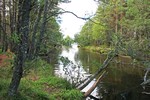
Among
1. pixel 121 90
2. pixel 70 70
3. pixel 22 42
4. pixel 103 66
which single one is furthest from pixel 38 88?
pixel 121 90

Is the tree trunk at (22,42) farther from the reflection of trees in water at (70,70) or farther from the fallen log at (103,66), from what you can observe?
the fallen log at (103,66)

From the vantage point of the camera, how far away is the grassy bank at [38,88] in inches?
428

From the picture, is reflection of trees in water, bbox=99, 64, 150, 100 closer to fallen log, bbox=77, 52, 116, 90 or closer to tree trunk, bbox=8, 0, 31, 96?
fallen log, bbox=77, 52, 116, 90

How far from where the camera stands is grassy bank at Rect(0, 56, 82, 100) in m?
10.9

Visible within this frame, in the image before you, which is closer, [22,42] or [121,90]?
[22,42]

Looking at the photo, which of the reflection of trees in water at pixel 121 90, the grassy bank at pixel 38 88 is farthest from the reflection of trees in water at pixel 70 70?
the reflection of trees in water at pixel 121 90

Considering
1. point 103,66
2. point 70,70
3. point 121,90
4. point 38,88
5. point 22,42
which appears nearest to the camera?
point 22,42

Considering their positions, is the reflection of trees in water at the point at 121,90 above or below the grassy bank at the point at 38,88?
below

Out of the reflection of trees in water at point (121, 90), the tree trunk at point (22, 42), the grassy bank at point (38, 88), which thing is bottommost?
the reflection of trees in water at point (121, 90)

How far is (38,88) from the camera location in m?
13.5

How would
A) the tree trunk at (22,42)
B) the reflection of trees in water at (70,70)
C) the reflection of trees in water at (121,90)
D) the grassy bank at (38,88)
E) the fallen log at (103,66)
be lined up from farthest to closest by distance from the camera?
the reflection of trees in water at (121,90), the fallen log at (103,66), the reflection of trees in water at (70,70), the grassy bank at (38,88), the tree trunk at (22,42)

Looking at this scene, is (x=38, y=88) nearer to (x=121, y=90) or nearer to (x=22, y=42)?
(x=22, y=42)

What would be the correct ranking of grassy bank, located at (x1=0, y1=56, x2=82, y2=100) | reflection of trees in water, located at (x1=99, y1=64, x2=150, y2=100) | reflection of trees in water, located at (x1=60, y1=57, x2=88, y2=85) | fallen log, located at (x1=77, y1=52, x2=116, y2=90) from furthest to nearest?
1. reflection of trees in water, located at (x1=99, y1=64, x2=150, y2=100)
2. fallen log, located at (x1=77, y1=52, x2=116, y2=90)
3. reflection of trees in water, located at (x1=60, y1=57, x2=88, y2=85)
4. grassy bank, located at (x1=0, y1=56, x2=82, y2=100)

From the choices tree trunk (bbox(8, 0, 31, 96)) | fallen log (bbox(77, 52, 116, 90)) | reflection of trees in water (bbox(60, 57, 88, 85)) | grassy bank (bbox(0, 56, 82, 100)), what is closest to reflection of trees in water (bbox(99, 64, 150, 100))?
fallen log (bbox(77, 52, 116, 90))
